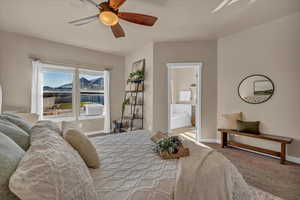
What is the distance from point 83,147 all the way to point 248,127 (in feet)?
10.9

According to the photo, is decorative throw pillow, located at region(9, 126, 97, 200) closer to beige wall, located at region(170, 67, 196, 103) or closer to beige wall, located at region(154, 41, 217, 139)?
beige wall, located at region(154, 41, 217, 139)

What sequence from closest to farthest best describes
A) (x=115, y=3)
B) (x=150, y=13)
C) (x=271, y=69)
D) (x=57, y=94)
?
1. (x=115, y=3)
2. (x=150, y=13)
3. (x=271, y=69)
4. (x=57, y=94)

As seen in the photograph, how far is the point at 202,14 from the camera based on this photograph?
8.64ft

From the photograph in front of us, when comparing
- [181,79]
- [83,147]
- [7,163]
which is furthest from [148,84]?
[7,163]

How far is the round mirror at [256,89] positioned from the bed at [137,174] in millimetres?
2056

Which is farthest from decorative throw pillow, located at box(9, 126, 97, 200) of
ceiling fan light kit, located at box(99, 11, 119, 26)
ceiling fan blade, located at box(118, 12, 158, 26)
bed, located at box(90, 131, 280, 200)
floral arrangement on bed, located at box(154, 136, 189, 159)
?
ceiling fan blade, located at box(118, 12, 158, 26)

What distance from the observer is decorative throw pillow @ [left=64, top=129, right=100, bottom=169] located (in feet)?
4.02

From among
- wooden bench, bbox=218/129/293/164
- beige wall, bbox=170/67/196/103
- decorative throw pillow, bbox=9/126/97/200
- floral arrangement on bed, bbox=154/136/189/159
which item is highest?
beige wall, bbox=170/67/196/103

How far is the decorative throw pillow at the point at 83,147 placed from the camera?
48.3 inches

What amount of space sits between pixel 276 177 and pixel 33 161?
9.96ft

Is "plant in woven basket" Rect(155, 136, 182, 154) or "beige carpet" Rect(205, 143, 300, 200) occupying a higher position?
"plant in woven basket" Rect(155, 136, 182, 154)

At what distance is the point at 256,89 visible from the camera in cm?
319

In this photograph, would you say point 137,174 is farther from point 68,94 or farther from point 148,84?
point 68,94

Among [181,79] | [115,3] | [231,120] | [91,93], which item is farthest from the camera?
[181,79]
